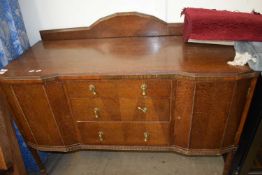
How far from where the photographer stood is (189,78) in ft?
3.09

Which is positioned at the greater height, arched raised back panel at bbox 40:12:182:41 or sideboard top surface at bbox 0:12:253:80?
arched raised back panel at bbox 40:12:182:41

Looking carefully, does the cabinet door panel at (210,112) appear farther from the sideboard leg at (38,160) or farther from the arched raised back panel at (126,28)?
the sideboard leg at (38,160)

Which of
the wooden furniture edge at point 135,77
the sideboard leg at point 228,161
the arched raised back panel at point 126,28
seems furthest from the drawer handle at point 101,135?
the sideboard leg at point 228,161

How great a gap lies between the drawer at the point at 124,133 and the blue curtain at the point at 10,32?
55 centimetres

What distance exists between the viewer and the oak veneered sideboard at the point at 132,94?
3.21ft

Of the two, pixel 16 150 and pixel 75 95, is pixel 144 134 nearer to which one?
pixel 75 95

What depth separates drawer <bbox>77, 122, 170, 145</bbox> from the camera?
3.76ft

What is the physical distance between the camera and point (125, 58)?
1.11 m

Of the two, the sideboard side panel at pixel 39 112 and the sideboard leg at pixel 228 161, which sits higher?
the sideboard side panel at pixel 39 112

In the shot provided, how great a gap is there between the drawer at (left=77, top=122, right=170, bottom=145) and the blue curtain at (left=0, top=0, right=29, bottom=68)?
0.55 metres

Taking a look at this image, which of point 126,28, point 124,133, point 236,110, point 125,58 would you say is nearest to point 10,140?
point 124,133

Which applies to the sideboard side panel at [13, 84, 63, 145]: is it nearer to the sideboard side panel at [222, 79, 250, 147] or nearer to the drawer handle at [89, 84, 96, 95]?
the drawer handle at [89, 84, 96, 95]

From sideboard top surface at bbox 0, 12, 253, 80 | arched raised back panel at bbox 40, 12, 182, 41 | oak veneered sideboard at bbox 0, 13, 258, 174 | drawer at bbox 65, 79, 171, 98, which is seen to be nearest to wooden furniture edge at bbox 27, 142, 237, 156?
oak veneered sideboard at bbox 0, 13, 258, 174

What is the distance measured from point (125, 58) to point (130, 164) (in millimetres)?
815
